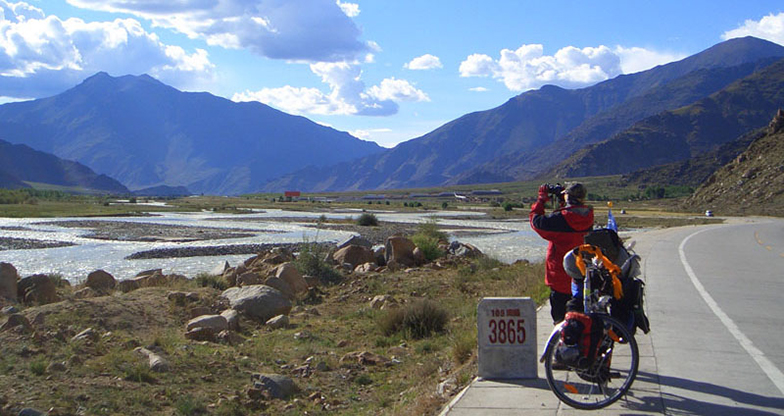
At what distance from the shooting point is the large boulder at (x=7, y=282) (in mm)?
15766

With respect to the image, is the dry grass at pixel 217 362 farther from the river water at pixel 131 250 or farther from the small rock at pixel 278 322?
the river water at pixel 131 250

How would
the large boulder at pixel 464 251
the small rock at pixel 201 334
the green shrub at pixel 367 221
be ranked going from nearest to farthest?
1. the small rock at pixel 201 334
2. the large boulder at pixel 464 251
3. the green shrub at pixel 367 221

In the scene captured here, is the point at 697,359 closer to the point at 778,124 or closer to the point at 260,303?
the point at 260,303

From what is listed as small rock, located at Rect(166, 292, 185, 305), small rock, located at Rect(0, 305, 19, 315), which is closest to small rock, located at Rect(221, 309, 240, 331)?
small rock, located at Rect(166, 292, 185, 305)

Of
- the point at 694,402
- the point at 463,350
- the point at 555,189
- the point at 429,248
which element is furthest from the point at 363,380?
the point at 429,248

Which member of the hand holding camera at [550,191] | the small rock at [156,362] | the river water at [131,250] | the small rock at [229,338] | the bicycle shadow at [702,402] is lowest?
the river water at [131,250]

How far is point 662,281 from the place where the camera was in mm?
15594

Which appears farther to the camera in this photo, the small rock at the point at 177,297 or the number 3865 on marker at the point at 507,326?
the small rock at the point at 177,297

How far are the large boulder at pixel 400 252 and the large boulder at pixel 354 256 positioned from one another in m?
0.68

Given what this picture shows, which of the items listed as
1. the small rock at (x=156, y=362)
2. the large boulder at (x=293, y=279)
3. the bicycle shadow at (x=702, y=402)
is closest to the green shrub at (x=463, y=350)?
the bicycle shadow at (x=702, y=402)

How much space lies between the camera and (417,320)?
13.1 metres

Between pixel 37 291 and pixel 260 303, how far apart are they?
5153mm

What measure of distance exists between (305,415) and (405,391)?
131cm

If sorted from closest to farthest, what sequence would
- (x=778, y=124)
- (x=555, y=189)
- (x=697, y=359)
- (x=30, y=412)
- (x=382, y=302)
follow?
(x=555, y=189)
(x=30, y=412)
(x=697, y=359)
(x=382, y=302)
(x=778, y=124)
